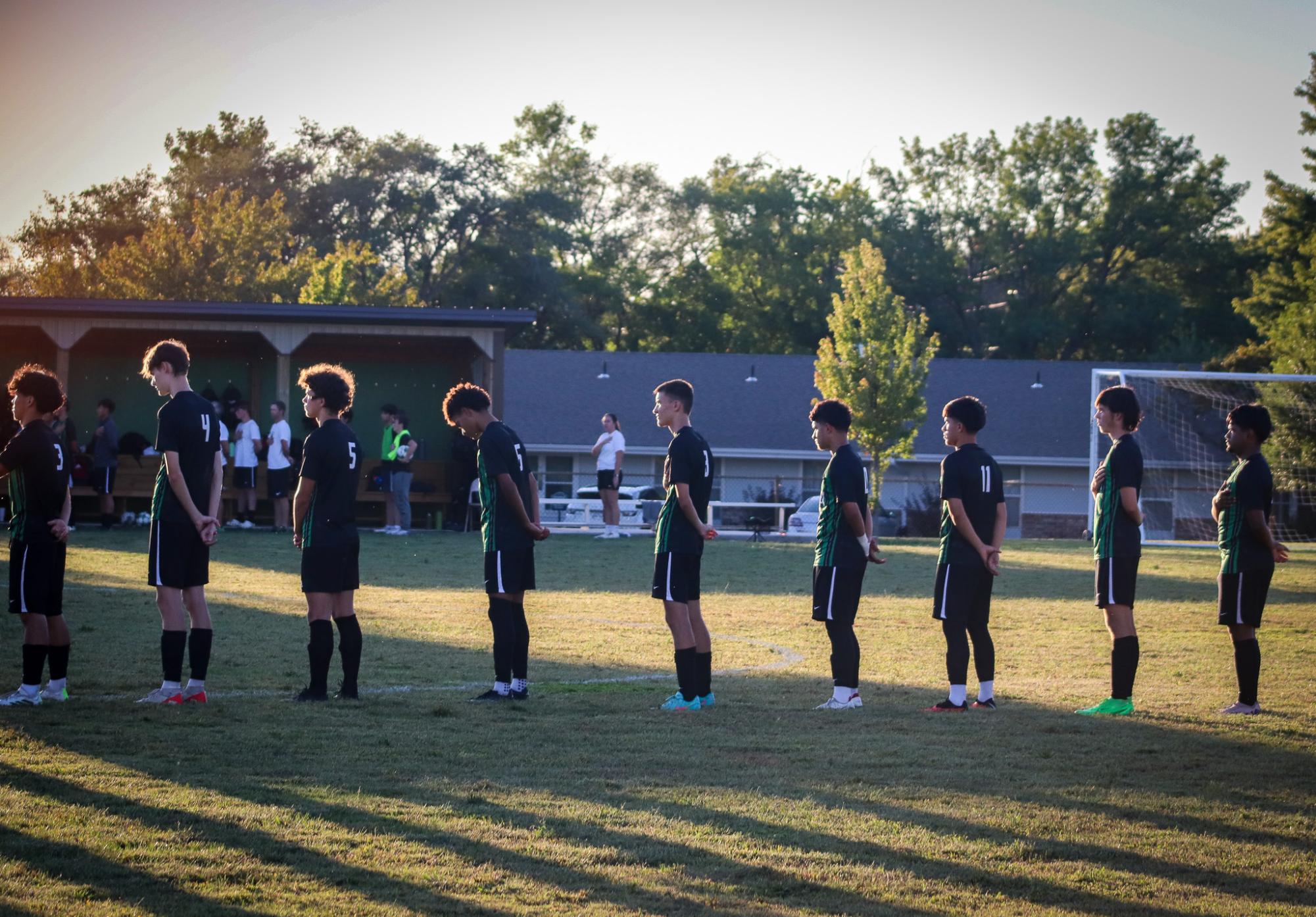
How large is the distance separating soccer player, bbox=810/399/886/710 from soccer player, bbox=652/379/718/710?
2.33ft

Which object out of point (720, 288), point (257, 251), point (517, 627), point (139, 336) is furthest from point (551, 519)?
point (720, 288)

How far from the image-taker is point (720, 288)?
6381 cm

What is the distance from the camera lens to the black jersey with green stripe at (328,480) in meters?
7.89

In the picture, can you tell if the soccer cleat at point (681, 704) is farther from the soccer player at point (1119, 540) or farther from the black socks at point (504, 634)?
the soccer player at point (1119, 540)

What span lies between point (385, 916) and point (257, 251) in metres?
53.5

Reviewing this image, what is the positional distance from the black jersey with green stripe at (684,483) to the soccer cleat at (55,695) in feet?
11.5

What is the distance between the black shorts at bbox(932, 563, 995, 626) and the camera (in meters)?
8.02

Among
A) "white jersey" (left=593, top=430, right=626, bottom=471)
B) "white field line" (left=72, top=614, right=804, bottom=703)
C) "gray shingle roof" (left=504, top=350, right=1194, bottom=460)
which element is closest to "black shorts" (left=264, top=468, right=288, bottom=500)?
"white jersey" (left=593, top=430, right=626, bottom=471)

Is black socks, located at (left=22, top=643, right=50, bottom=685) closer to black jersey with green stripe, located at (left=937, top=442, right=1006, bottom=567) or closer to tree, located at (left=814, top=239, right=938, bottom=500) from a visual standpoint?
black jersey with green stripe, located at (left=937, top=442, right=1006, bottom=567)

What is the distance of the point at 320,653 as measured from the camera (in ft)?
26.2

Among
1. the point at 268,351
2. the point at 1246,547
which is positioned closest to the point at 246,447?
the point at 268,351

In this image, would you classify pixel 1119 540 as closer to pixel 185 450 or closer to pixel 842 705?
pixel 842 705

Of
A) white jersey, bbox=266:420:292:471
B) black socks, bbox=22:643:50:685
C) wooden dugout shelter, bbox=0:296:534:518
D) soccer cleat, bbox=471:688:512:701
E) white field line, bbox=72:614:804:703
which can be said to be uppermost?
wooden dugout shelter, bbox=0:296:534:518

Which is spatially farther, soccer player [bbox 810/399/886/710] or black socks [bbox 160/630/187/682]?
soccer player [bbox 810/399/886/710]
